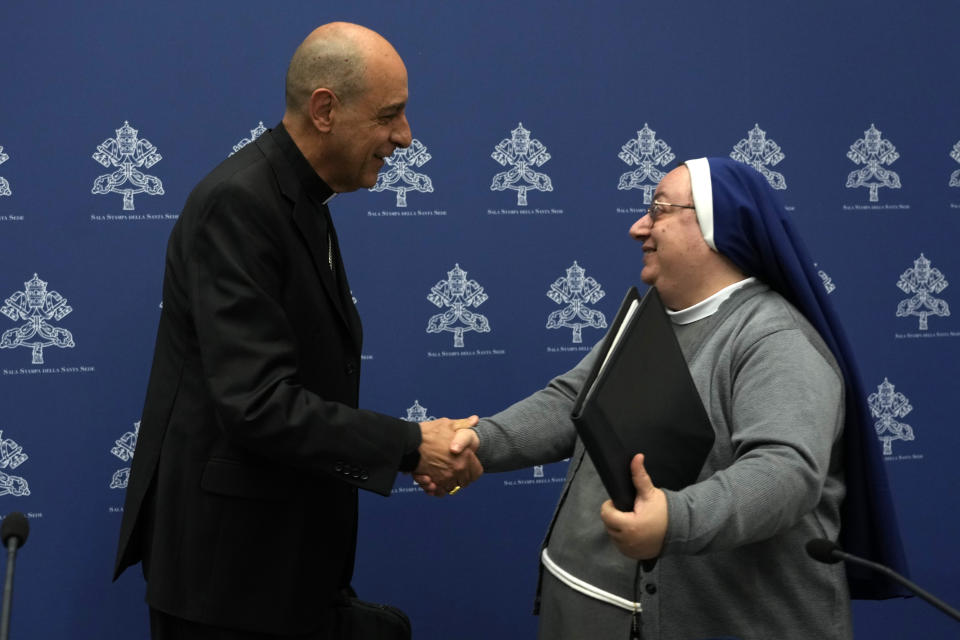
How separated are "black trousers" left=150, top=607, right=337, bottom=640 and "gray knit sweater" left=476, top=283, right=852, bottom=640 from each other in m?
0.66

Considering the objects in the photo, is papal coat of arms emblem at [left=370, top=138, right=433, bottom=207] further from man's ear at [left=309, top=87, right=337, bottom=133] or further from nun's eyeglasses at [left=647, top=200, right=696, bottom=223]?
nun's eyeglasses at [left=647, top=200, right=696, bottom=223]

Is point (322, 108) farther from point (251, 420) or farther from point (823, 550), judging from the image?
point (823, 550)

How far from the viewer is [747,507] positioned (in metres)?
1.67

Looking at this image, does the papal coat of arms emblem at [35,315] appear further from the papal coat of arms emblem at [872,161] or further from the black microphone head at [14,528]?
the papal coat of arms emblem at [872,161]

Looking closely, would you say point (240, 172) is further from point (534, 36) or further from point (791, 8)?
point (791, 8)

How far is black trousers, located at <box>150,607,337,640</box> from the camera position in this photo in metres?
2.15

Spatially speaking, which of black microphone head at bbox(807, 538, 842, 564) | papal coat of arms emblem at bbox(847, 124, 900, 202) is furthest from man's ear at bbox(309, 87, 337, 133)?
papal coat of arms emblem at bbox(847, 124, 900, 202)

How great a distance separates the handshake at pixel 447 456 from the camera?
2.34 metres

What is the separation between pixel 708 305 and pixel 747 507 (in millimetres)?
554

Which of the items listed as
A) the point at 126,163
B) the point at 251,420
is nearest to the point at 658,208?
the point at 251,420

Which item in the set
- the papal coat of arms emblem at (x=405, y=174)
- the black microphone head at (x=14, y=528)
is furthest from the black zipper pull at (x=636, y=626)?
the papal coat of arms emblem at (x=405, y=174)

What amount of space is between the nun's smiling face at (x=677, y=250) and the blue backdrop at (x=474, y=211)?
1.08m

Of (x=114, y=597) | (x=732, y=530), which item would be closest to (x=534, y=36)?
(x=732, y=530)

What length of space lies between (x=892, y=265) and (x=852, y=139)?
0.49 m
